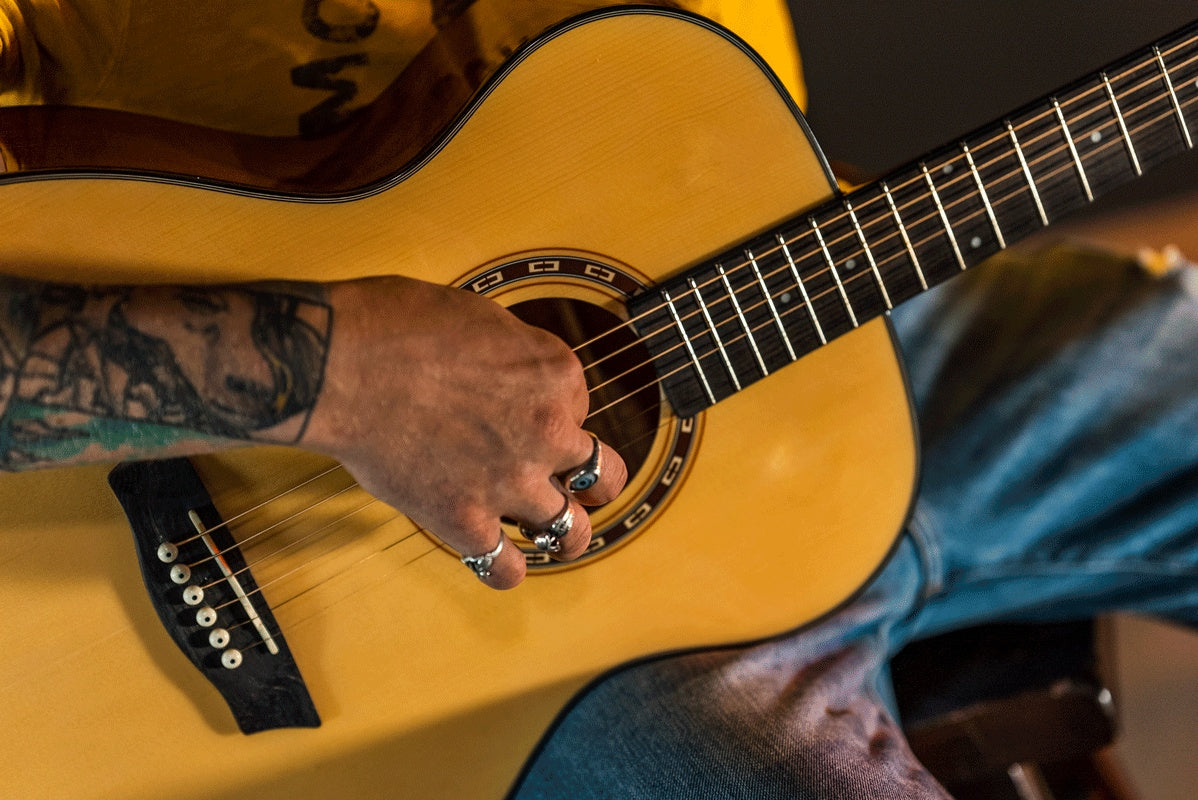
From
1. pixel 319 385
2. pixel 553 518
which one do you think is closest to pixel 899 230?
pixel 553 518

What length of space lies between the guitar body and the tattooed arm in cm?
8

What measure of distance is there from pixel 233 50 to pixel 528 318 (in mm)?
327

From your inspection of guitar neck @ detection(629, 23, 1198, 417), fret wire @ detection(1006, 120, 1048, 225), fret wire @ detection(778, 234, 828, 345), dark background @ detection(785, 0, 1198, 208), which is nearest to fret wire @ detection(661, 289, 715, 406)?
guitar neck @ detection(629, 23, 1198, 417)

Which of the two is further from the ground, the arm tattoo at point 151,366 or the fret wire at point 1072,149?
the arm tattoo at point 151,366

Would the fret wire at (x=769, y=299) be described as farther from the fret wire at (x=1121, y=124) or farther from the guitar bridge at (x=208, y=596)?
the guitar bridge at (x=208, y=596)

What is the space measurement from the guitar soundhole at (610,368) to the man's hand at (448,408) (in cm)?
7

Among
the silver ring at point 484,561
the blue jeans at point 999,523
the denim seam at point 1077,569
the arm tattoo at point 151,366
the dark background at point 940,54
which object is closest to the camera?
the arm tattoo at point 151,366

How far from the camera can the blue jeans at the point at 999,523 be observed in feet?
2.26

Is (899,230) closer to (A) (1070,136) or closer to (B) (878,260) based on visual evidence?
(B) (878,260)

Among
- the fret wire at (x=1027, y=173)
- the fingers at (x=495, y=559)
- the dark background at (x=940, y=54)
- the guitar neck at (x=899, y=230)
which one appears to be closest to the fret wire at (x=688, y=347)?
the guitar neck at (x=899, y=230)

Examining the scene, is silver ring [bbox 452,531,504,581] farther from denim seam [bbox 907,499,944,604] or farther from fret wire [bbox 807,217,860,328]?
denim seam [bbox 907,499,944,604]

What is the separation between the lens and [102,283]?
1.77ft

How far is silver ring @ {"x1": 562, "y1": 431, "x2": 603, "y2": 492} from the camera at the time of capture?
0.60 m

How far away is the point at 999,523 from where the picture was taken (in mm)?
827
